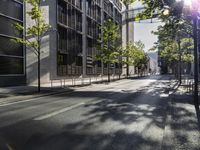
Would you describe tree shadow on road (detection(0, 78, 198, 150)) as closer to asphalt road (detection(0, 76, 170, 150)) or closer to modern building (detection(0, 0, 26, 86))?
asphalt road (detection(0, 76, 170, 150))

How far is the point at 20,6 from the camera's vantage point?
28156 millimetres

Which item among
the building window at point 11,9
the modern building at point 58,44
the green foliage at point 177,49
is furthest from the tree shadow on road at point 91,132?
the green foliage at point 177,49

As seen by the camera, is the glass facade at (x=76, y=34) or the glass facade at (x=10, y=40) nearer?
the glass facade at (x=10, y=40)

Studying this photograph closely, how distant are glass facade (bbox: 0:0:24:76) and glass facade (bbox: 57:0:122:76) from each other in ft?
29.5

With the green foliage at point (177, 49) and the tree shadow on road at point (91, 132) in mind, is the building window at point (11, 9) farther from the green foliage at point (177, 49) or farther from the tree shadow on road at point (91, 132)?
the tree shadow on road at point (91, 132)

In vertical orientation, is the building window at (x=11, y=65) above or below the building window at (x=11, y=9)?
below

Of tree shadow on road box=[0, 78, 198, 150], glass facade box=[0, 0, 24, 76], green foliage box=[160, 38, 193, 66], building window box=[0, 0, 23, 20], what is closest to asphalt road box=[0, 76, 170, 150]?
tree shadow on road box=[0, 78, 198, 150]

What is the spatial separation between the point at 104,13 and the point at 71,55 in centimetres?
2095

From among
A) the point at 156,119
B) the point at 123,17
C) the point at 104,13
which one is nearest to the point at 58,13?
the point at 104,13

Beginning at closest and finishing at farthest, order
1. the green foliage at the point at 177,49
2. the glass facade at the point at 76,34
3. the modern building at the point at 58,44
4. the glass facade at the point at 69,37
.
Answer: the modern building at the point at 58,44
the green foliage at the point at 177,49
the glass facade at the point at 69,37
the glass facade at the point at 76,34

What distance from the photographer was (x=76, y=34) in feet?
140

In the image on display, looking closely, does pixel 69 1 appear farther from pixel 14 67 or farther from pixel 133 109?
pixel 133 109

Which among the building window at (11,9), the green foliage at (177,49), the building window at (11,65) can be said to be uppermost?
the building window at (11,9)

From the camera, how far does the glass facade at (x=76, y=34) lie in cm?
3797
